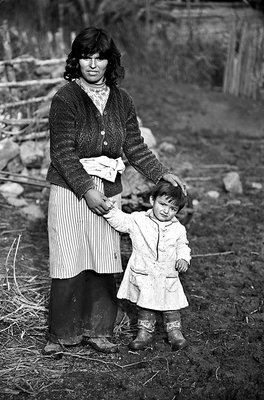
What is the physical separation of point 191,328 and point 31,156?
3.72 meters

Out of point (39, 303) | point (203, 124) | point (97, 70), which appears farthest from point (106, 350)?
point (203, 124)

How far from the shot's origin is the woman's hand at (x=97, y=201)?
12.4 feet

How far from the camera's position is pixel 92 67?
378 cm

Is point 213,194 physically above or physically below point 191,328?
below

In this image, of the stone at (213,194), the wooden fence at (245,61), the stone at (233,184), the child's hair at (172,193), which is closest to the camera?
the child's hair at (172,193)

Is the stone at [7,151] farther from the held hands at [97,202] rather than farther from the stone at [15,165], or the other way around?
the held hands at [97,202]

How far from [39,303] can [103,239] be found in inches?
38.5

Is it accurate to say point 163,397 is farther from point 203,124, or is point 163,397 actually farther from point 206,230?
point 203,124

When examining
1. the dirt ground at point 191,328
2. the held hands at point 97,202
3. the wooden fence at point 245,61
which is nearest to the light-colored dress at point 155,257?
the held hands at point 97,202

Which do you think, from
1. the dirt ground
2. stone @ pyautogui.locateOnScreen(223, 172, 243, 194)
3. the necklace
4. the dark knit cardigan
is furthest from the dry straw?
stone @ pyautogui.locateOnScreen(223, 172, 243, 194)

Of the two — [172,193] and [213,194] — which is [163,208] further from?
[213,194]

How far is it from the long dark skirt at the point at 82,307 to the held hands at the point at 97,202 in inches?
17.0

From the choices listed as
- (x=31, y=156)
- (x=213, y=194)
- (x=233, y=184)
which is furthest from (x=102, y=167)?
(x=233, y=184)

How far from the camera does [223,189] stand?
26.9 feet
